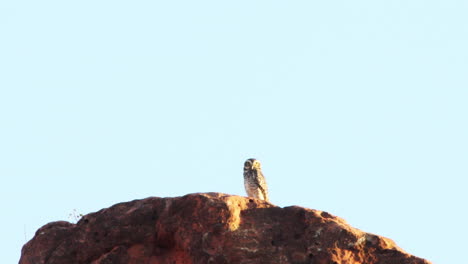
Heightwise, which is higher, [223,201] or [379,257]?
[223,201]

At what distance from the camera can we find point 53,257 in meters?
11.9

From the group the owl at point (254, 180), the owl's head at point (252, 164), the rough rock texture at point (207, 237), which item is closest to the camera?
the rough rock texture at point (207, 237)

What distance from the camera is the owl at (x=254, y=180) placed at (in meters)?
21.9

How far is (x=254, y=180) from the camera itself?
22.0 metres

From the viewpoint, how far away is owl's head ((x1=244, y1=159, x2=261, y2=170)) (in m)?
22.2

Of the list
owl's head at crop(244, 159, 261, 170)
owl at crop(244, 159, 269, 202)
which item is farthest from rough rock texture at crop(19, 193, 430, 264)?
owl's head at crop(244, 159, 261, 170)

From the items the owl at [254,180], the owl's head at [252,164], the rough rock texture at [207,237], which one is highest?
the owl's head at [252,164]

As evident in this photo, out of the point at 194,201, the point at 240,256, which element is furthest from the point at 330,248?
the point at 194,201

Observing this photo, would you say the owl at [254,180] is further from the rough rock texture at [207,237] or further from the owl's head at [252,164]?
the rough rock texture at [207,237]

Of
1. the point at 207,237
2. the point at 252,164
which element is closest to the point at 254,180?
the point at 252,164

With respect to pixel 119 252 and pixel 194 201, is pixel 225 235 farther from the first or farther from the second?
pixel 119 252

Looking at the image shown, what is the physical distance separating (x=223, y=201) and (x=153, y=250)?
1163 mm

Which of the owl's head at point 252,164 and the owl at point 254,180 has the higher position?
the owl's head at point 252,164

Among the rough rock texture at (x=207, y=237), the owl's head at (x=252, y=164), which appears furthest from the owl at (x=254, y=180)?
the rough rock texture at (x=207, y=237)
